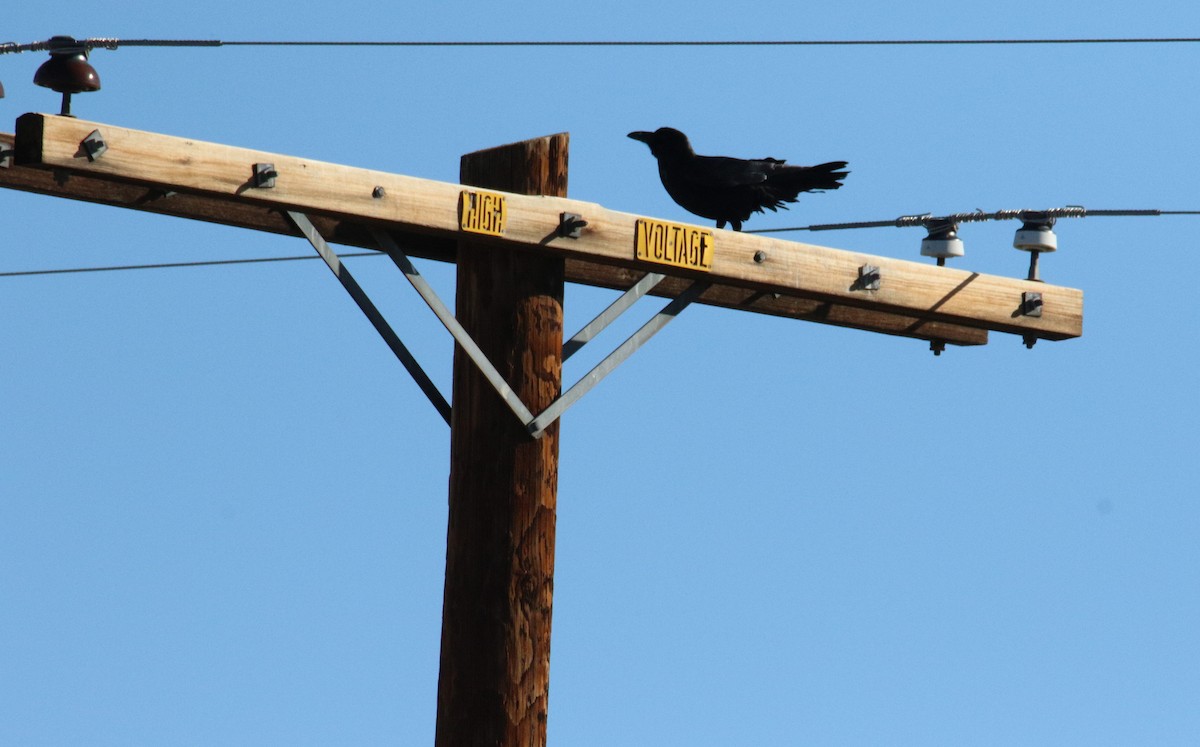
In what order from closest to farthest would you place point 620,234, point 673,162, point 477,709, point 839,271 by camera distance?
point 477,709, point 620,234, point 839,271, point 673,162

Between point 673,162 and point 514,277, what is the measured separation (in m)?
1.51

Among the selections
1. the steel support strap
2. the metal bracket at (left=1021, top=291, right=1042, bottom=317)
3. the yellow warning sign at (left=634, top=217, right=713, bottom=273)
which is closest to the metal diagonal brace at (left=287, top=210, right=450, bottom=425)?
the steel support strap

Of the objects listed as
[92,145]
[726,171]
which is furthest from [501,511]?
[726,171]

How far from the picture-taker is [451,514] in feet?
20.1

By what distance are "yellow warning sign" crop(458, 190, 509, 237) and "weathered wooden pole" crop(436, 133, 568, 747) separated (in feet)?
0.30

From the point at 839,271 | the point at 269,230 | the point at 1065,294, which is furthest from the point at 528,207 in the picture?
the point at 1065,294

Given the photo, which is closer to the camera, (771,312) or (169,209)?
(169,209)

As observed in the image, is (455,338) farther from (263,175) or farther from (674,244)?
(674,244)

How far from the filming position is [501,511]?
6012mm

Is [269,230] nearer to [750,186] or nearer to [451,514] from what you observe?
[451,514]

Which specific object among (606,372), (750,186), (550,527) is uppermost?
(750,186)

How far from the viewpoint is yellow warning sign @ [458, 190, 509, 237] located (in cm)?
599

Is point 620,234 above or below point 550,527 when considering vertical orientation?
above

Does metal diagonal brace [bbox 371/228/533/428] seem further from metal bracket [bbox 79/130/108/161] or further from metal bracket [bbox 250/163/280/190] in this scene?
metal bracket [bbox 79/130/108/161]
